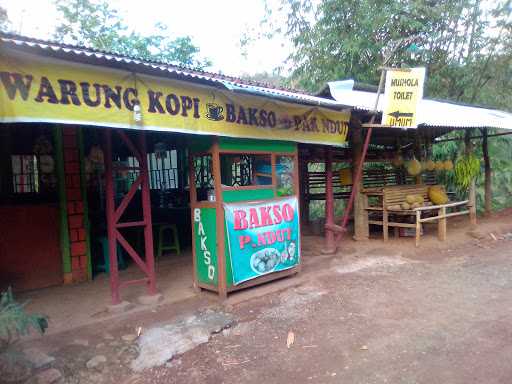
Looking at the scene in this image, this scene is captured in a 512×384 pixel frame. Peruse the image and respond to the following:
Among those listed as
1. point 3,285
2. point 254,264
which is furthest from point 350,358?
point 3,285

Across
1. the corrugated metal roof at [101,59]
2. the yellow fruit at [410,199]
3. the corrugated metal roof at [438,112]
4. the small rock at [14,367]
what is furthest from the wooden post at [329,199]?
the small rock at [14,367]

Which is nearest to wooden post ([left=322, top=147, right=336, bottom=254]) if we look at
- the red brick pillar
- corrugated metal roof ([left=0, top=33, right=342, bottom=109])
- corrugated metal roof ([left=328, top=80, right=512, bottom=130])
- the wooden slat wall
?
corrugated metal roof ([left=328, top=80, right=512, bottom=130])

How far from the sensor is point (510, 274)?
20.4 ft

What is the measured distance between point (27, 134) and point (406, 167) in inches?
313

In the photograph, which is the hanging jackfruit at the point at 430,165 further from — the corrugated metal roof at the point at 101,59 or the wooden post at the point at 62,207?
the wooden post at the point at 62,207

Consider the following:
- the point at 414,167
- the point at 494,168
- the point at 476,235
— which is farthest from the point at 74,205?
the point at 494,168

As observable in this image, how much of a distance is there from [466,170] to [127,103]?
29.9ft

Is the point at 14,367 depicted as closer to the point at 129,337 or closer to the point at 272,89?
the point at 129,337

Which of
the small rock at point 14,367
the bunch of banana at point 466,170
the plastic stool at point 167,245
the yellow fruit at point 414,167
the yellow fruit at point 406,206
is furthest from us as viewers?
the bunch of banana at point 466,170

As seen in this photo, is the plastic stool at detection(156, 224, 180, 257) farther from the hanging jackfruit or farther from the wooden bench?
the hanging jackfruit

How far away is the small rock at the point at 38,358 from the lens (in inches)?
140

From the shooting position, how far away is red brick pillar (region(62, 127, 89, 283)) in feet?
19.5

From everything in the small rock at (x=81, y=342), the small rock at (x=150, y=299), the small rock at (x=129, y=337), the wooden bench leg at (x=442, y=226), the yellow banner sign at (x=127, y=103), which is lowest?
the small rock at (x=129, y=337)

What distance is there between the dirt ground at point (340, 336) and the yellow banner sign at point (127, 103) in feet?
7.28
